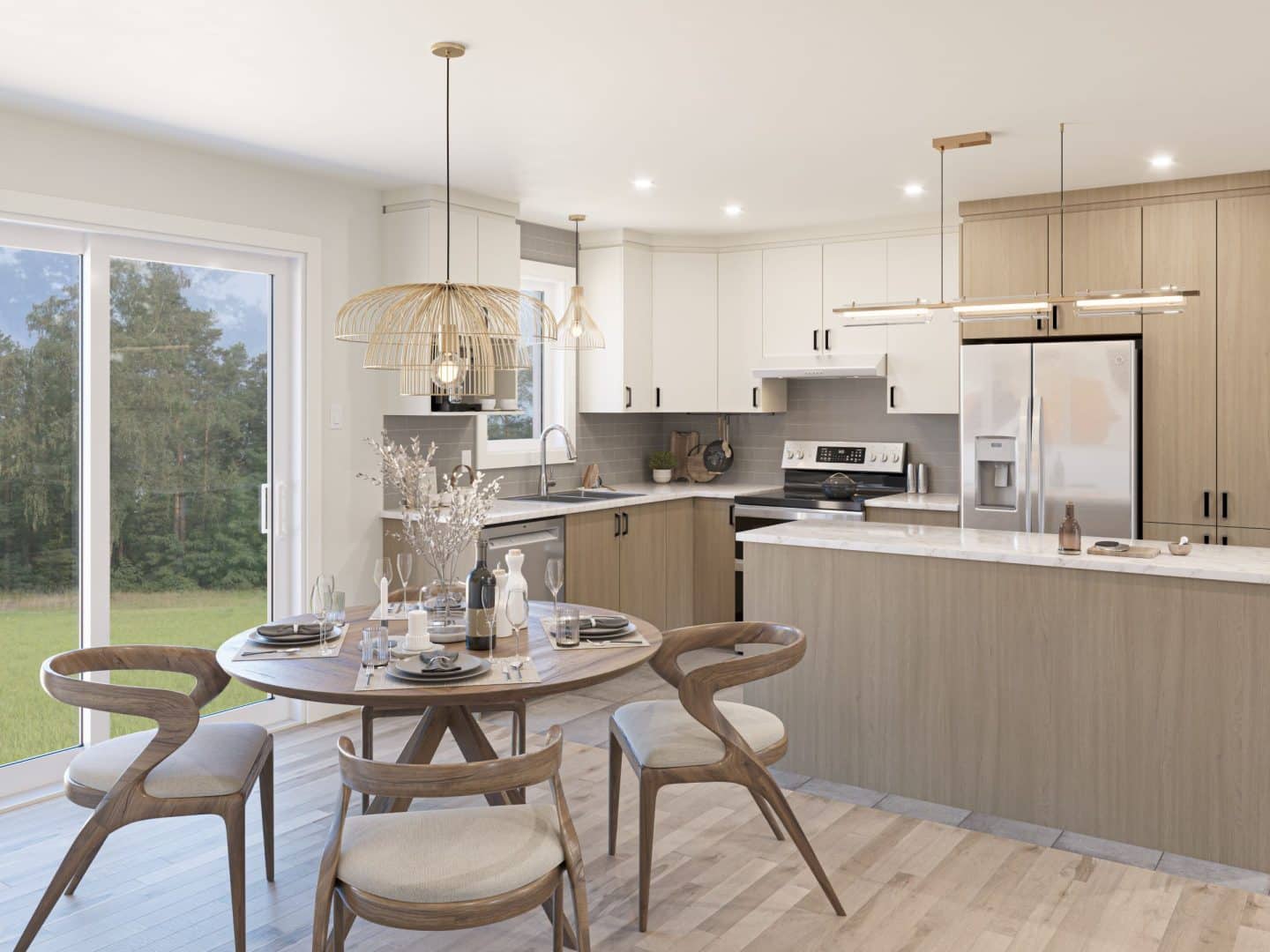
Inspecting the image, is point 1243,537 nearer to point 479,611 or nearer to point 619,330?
point 619,330

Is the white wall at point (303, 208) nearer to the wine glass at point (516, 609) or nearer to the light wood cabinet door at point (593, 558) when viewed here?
the light wood cabinet door at point (593, 558)

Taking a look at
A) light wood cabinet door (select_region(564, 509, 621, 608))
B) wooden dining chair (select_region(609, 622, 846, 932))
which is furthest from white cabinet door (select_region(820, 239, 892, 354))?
wooden dining chair (select_region(609, 622, 846, 932))

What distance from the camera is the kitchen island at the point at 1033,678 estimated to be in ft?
10.5

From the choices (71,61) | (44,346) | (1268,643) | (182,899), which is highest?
(71,61)

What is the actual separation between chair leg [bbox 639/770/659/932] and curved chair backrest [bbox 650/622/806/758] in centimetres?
23

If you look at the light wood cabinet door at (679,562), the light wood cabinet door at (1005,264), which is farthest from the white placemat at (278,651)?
the light wood cabinet door at (1005,264)

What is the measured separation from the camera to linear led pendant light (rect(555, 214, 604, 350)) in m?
4.61

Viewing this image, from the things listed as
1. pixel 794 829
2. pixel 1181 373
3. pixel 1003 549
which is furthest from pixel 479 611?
pixel 1181 373

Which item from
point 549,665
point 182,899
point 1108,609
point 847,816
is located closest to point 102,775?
point 182,899

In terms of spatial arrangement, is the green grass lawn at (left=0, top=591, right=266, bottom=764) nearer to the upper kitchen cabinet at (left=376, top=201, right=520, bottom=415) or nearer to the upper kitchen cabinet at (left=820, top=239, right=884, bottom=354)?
the upper kitchen cabinet at (left=376, top=201, right=520, bottom=415)

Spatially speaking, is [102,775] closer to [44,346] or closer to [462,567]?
[44,346]

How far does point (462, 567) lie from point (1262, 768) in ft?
11.1

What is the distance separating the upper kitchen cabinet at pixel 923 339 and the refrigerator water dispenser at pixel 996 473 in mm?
522

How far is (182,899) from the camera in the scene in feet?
9.77
